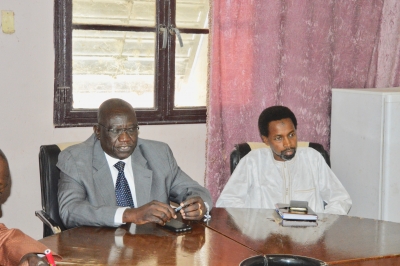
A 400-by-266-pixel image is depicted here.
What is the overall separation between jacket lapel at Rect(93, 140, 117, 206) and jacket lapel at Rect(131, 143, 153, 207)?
0.43ft

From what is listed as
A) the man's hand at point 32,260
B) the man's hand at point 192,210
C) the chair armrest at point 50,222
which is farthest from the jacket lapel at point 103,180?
the man's hand at point 32,260

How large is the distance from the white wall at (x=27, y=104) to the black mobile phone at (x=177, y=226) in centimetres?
157

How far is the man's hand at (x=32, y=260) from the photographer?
2.17m

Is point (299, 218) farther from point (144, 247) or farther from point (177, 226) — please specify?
point (144, 247)

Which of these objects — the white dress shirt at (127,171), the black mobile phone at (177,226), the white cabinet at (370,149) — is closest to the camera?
the black mobile phone at (177,226)

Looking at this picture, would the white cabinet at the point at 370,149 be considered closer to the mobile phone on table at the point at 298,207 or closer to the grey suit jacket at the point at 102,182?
the mobile phone on table at the point at 298,207

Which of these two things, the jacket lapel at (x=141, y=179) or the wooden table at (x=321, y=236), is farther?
the jacket lapel at (x=141, y=179)

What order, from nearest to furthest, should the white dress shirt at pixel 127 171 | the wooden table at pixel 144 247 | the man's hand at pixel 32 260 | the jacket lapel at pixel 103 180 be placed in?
the man's hand at pixel 32 260, the wooden table at pixel 144 247, the jacket lapel at pixel 103 180, the white dress shirt at pixel 127 171

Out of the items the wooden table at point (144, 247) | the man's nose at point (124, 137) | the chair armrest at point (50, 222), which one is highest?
the man's nose at point (124, 137)

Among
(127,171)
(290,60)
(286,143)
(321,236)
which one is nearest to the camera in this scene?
(321,236)

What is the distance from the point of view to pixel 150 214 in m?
2.76

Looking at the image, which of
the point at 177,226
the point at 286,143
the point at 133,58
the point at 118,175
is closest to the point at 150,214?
the point at 177,226

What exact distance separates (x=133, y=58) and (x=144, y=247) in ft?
6.71

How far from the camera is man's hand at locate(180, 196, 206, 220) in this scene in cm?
291
